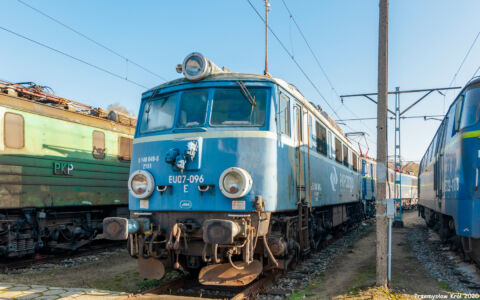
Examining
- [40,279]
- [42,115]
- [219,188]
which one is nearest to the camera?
[219,188]

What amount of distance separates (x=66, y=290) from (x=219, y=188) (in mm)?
3311

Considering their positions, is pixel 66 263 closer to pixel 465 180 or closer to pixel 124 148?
pixel 124 148

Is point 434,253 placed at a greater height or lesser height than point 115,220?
lesser

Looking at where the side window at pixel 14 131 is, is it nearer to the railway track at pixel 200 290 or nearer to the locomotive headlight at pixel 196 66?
the locomotive headlight at pixel 196 66

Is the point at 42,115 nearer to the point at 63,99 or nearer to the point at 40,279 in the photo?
the point at 63,99

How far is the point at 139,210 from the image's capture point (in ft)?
22.9

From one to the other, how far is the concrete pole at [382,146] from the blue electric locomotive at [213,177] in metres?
1.53

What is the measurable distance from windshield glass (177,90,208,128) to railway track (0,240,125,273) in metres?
5.54

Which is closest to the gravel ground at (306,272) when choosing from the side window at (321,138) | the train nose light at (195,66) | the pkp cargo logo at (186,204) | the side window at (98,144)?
the pkp cargo logo at (186,204)

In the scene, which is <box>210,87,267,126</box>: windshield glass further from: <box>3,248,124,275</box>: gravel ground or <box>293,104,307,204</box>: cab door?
<box>3,248,124,275</box>: gravel ground

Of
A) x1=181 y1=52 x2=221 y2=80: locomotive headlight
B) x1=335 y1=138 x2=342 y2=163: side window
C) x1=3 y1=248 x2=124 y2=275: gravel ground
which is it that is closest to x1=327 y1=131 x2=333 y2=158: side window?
x1=335 y1=138 x2=342 y2=163: side window

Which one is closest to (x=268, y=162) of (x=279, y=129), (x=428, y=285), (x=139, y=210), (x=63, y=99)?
(x=279, y=129)

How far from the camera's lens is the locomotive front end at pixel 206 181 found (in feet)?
20.6

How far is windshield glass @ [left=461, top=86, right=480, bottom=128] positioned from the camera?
802 centimetres
